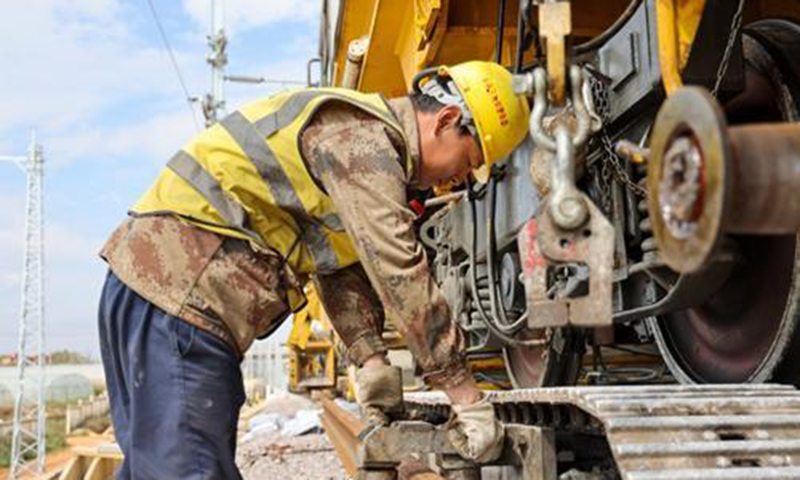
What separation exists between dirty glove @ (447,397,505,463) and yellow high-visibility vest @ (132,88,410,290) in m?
0.67

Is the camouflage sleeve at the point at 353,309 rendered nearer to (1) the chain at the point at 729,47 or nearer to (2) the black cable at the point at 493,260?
(2) the black cable at the point at 493,260

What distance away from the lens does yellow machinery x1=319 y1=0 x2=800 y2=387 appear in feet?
4.01

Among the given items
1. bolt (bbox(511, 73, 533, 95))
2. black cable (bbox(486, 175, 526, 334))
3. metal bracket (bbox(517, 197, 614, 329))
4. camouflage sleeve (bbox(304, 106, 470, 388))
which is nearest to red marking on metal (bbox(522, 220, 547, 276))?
metal bracket (bbox(517, 197, 614, 329))

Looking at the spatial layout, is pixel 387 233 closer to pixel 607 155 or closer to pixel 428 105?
pixel 428 105

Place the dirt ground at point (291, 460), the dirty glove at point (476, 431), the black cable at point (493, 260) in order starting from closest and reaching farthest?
the dirty glove at point (476, 431) < the black cable at point (493, 260) < the dirt ground at point (291, 460)

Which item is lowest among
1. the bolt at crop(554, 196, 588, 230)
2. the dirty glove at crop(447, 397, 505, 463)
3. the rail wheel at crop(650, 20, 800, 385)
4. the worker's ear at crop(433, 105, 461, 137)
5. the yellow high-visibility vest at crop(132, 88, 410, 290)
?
the dirty glove at crop(447, 397, 505, 463)

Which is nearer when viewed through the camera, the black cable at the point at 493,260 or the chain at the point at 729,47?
the chain at the point at 729,47

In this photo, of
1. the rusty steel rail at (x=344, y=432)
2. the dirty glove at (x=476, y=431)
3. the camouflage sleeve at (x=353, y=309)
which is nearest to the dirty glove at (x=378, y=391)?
the camouflage sleeve at (x=353, y=309)

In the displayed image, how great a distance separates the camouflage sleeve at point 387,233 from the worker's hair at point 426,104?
0.76 ft

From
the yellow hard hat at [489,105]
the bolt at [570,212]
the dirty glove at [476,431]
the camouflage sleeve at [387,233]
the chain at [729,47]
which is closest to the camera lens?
the bolt at [570,212]

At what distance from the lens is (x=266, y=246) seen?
2.86m

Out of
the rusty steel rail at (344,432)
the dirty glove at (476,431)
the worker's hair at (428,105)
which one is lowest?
the rusty steel rail at (344,432)

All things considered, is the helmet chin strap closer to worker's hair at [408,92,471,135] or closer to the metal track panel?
worker's hair at [408,92,471,135]

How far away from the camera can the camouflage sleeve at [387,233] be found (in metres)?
2.61
